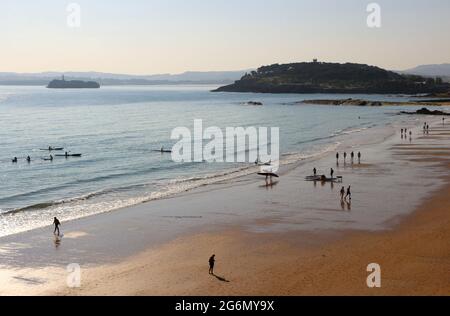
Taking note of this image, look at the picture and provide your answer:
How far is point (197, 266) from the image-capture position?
2203cm

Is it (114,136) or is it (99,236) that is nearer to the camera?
(99,236)

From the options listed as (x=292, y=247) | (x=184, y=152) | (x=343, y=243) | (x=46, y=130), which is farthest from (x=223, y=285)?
(x=46, y=130)

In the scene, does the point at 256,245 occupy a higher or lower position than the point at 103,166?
lower

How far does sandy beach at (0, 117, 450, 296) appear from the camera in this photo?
19.8 m

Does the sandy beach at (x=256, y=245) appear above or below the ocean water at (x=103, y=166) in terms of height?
below

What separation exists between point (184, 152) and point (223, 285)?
4294 cm

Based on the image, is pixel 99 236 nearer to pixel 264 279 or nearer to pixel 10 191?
pixel 264 279

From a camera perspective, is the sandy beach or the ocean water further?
the ocean water

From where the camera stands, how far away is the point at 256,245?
2494 centimetres

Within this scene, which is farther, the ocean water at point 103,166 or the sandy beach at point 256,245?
the ocean water at point 103,166

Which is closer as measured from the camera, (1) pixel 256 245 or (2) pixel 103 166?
(1) pixel 256 245

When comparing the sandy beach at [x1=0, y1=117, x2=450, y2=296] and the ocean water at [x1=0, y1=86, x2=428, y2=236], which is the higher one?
the ocean water at [x1=0, y1=86, x2=428, y2=236]

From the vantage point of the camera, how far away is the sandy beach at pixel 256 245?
19.8m
